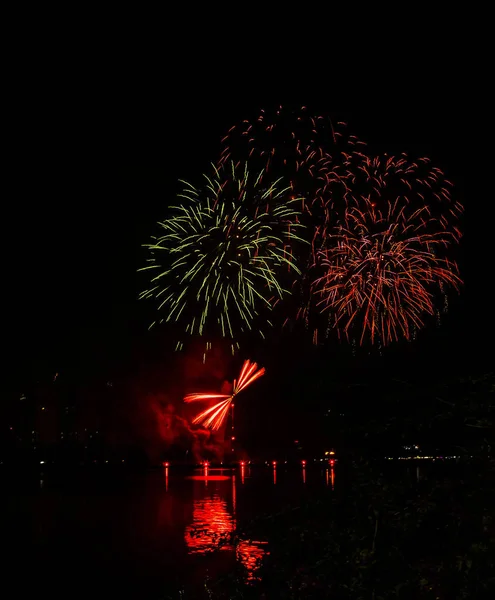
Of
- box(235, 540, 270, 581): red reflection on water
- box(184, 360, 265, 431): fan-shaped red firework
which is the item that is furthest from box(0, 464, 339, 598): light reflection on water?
box(184, 360, 265, 431): fan-shaped red firework

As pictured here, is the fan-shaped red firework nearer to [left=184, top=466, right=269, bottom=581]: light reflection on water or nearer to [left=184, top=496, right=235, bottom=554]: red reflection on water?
[left=184, top=466, right=269, bottom=581]: light reflection on water

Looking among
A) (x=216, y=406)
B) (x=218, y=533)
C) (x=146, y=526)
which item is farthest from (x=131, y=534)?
(x=216, y=406)

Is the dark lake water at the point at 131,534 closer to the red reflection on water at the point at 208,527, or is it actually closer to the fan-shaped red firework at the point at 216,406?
the red reflection on water at the point at 208,527

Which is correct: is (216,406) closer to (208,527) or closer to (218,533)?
(208,527)

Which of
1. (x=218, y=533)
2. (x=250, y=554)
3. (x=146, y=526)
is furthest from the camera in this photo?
(x=146, y=526)

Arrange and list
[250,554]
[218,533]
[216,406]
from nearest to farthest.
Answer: [250,554]
[218,533]
[216,406]

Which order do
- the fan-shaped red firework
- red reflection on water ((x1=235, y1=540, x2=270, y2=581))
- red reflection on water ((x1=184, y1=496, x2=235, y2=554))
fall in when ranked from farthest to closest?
the fan-shaped red firework < red reflection on water ((x1=184, y1=496, x2=235, y2=554)) < red reflection on water ((x1=235, y1=540, x2=270, y2=581))

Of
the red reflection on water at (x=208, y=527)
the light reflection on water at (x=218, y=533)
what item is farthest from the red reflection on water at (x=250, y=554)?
the red reflection on water at (x=208, y=527)

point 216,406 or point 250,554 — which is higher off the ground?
point 216,406

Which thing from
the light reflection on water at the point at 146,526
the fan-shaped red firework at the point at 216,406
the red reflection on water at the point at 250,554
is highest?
the fan-shaped red firework at the point at 216,406
